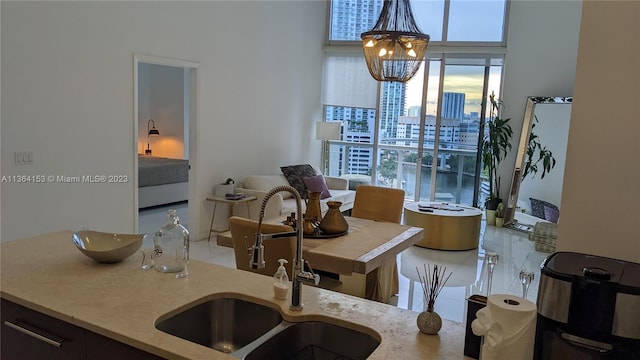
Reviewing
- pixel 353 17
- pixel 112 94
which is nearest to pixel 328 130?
pixel 353 17

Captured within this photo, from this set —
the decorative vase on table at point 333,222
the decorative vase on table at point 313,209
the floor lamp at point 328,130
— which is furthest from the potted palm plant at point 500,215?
the decorative vase on table at point 313,209

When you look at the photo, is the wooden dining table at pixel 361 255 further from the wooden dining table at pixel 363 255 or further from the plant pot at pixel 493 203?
the plant pot at pixel 493 203

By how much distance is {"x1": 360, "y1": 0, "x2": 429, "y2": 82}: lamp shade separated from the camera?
14.4 feet

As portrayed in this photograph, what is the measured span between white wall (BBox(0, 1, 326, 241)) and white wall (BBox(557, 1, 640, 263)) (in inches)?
168

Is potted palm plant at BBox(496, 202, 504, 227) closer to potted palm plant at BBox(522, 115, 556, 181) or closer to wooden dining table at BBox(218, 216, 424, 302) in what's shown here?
potted palm plant at BBox(522, 115, 556, 181)

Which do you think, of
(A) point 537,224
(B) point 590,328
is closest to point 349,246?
(B) point 590,328

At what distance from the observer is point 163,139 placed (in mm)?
9820

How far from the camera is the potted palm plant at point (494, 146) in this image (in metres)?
7.57

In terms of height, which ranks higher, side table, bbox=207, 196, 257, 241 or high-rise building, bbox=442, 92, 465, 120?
high-rise building, bbox=442, 92, 465, 120

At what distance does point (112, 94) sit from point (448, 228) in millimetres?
4120

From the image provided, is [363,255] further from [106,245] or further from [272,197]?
[272,197]

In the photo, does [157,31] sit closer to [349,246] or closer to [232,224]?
[232,224]

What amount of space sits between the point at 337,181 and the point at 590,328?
22.0 ft

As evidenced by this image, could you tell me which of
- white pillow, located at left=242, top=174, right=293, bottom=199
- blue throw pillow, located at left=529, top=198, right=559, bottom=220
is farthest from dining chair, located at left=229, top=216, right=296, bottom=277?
blue throw pillow, located at left=529, top=198, right=559, bottom=220
